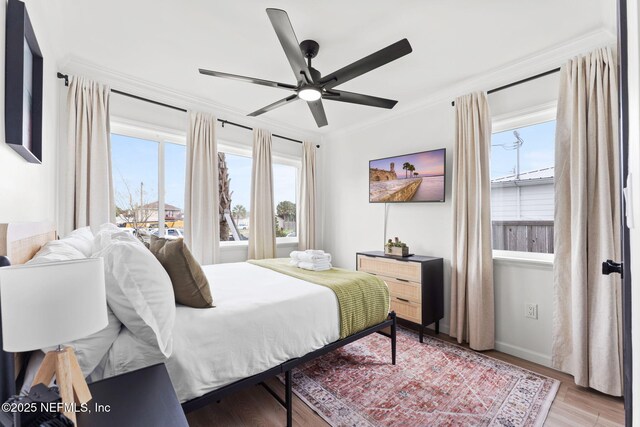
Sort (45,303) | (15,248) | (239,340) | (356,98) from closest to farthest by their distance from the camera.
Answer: (45,303) < (15,248) < (239,340) < (356,98)

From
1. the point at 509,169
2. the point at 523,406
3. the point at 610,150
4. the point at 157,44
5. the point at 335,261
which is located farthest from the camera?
the point at 335,261

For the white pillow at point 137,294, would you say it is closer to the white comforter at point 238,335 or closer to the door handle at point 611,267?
the white comforter at point 238,335

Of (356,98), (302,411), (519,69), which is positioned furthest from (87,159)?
(519,69)

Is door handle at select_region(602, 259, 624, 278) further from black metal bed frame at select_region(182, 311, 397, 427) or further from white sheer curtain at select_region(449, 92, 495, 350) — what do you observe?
white sheer curtain at select_region(449, 92, 495, 350)

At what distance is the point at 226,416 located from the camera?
72.1 inches

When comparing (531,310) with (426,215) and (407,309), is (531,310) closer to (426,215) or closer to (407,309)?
(407,309)

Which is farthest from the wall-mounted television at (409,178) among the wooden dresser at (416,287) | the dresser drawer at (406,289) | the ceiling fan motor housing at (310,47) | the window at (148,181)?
the window at (148,181)

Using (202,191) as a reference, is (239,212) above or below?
below

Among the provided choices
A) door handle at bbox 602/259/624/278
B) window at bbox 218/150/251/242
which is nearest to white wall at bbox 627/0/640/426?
door handle at bbox 602/259/624/278

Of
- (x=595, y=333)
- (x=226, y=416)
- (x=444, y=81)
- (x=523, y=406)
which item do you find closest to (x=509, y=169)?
(x=444, y=81)

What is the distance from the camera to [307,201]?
4.50m

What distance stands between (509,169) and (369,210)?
168 cm

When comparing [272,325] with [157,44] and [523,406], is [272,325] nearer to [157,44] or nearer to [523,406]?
[523,406]

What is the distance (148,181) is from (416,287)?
306 centimetres
